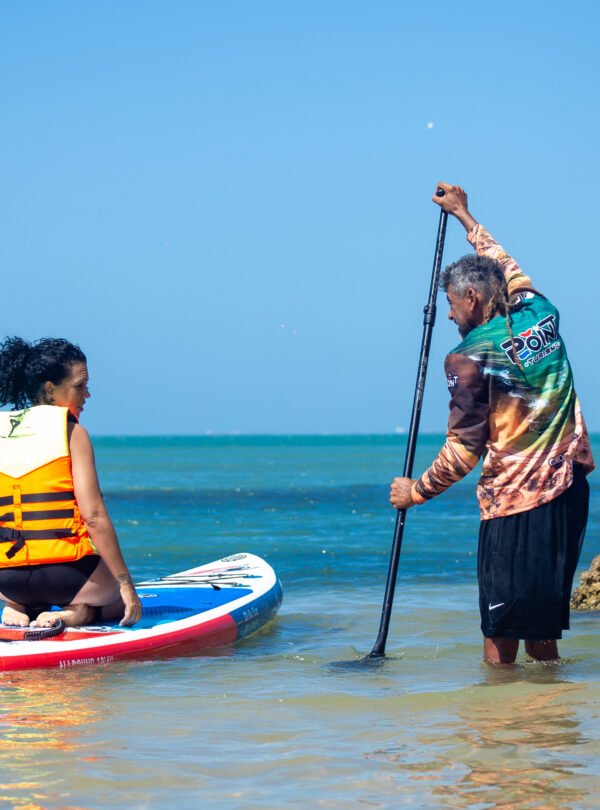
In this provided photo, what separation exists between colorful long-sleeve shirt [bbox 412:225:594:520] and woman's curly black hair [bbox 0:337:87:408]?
6.61ft

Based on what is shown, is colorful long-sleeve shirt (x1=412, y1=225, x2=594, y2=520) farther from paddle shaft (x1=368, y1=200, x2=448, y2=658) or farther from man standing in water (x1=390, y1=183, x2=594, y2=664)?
paddle shaft (x1=368, y1=200, x2=448, y2=658)

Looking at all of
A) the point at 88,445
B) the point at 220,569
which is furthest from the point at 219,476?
the point at 88,445

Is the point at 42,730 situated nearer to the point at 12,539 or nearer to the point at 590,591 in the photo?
the point at 12,539

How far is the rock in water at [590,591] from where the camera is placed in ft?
27.5

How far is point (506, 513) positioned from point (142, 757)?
1.78 metres

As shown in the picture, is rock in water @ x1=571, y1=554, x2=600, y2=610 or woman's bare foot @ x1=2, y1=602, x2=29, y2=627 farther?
rock in water @ x1=571, y1=554, x2=600, y2=610

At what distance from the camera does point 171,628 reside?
621 centimetres

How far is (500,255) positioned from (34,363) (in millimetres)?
2351

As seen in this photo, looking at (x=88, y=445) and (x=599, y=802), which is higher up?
(x=88, y=445)

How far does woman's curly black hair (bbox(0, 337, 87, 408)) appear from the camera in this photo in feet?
18.7

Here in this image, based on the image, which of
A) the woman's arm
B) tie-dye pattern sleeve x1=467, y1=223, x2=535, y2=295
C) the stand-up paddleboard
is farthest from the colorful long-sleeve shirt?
the stand-up paddleboard

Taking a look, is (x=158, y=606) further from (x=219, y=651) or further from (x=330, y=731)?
(x=330, y=731)

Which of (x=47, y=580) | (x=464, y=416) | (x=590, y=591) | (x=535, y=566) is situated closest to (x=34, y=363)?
(x=47, y=580)

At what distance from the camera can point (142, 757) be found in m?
4.05
